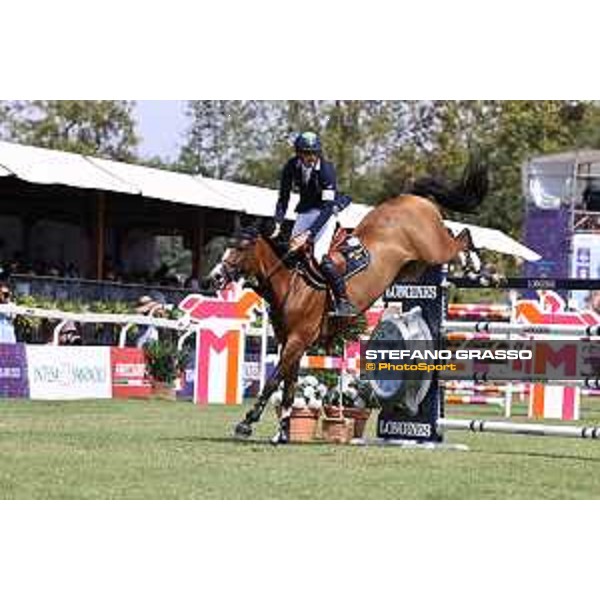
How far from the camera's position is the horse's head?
1114 cm

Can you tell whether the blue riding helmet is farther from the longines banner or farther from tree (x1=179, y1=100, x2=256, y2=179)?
tree (x1=179, y1=100, x2=256, y2=179)

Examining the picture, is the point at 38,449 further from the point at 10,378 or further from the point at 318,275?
the point at 10,378

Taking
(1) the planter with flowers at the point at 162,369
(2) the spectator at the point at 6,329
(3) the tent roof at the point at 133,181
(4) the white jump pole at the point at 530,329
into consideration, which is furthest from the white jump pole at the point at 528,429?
(3) the tent roof at the point at 133,181

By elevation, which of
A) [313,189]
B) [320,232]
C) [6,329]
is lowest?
[6,329]

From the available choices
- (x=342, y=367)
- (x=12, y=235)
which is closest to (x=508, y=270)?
(x=12, y=235)

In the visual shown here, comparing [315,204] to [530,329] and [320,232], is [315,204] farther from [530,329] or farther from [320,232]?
[530,329]

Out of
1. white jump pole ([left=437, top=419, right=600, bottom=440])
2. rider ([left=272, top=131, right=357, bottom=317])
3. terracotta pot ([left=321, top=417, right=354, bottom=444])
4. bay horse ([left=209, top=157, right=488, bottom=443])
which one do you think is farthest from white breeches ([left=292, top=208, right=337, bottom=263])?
white jump pole ([left=437, top=419, right=600, bottom=440])

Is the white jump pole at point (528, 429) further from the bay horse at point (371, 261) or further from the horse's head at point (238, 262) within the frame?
the horse's head at point (238, 262)

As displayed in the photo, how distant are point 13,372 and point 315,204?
7582 millimetres

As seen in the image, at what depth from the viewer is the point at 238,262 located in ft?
36.8

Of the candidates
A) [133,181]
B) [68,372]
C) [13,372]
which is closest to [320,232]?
[13,372]

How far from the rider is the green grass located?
53.5 inches

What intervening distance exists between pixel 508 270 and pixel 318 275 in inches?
1201

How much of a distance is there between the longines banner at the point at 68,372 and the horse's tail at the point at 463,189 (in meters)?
7.10
